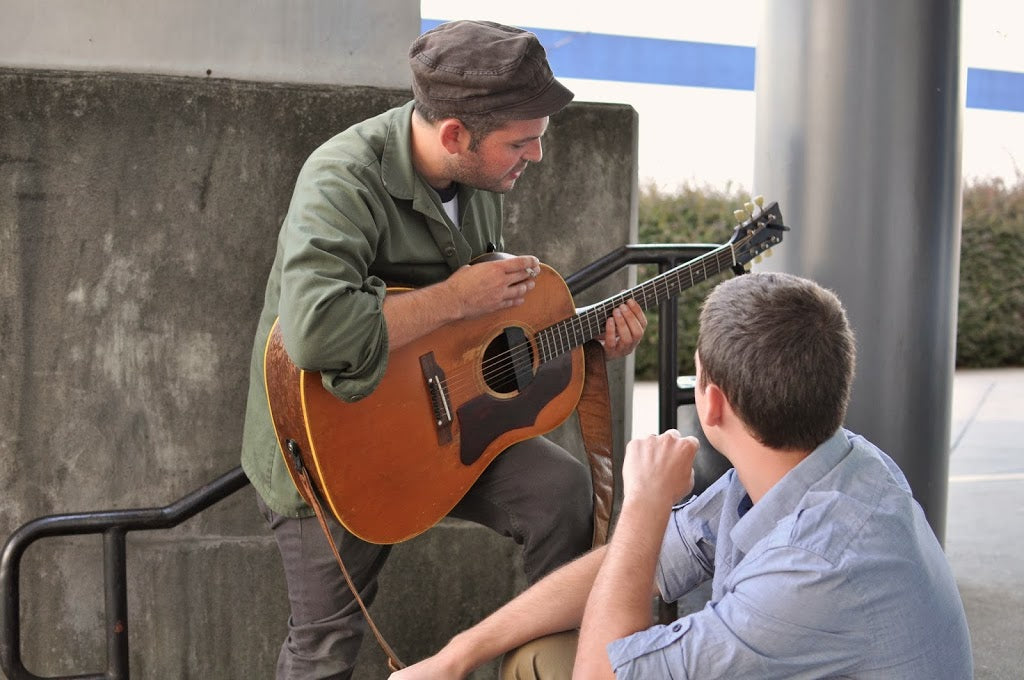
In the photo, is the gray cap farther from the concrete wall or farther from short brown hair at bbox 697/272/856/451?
the concrete wall

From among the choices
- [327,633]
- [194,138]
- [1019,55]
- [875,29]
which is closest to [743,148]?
[1019,55]

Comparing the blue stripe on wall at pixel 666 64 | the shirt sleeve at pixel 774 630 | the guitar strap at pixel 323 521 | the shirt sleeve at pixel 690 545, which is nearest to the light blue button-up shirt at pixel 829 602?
the shirt sleeve at pixel 774 630

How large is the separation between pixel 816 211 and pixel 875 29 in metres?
0.58

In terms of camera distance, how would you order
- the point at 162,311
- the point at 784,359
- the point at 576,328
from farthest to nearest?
the point at 162,311
the point at 576,328
the point at 784,359

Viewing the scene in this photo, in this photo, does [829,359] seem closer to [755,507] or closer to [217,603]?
[755,507]

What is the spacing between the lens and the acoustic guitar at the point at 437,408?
2320 mm

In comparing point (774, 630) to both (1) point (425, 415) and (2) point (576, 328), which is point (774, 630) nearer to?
(1) point (425, 415)

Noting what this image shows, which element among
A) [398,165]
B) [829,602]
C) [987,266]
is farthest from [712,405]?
[987,266]

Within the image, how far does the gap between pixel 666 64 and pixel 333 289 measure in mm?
10682

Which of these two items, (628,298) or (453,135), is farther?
(628,298)

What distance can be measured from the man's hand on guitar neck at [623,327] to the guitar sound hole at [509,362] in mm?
234

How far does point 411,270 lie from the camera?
2500 mm

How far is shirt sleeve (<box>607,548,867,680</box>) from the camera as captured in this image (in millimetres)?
1562

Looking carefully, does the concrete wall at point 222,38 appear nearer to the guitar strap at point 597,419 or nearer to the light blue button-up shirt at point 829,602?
the guitar strap at point 597,419
